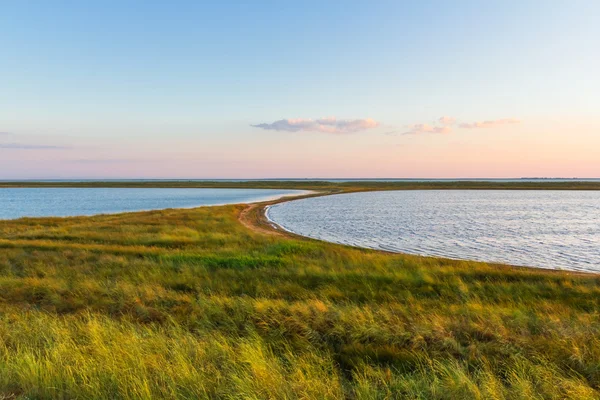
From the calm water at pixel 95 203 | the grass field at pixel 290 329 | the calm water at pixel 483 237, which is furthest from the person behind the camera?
the calm water at pixel 95 203

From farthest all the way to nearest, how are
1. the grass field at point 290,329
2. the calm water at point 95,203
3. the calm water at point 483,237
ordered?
the calm water at point 95,203, the calm water at point 483,237, the grass field at point 290,329

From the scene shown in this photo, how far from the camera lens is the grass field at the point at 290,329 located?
212 inches

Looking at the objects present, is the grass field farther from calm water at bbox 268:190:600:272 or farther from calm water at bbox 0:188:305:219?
calm water at bbox 0:188:305:219

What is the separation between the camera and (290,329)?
8.55 meters

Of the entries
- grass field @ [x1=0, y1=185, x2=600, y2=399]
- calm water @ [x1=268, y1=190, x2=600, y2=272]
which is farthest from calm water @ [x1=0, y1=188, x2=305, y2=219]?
grass field @ [x1=0, y1=185, x2=600, y2=399]

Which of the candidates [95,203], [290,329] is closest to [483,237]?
[290,329]

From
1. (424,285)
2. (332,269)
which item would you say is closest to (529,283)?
(424,285)

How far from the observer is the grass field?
538 cm

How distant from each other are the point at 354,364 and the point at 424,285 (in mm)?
7295

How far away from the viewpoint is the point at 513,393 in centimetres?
540

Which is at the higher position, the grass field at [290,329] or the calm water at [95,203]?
the grass field at [290,329]

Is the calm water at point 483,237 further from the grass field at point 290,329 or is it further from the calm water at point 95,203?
the calm water at point 95,203

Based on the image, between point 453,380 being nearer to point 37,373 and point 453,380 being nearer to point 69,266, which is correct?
point 37,373

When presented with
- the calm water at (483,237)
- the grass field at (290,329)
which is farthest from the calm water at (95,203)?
the grass field at (290,329)
